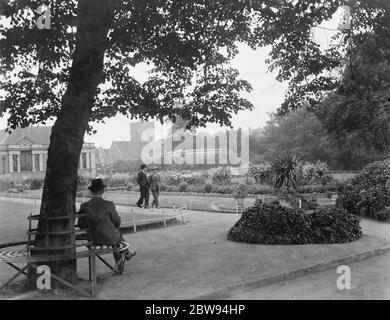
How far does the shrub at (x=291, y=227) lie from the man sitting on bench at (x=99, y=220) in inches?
166

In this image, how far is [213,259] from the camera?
863 cm

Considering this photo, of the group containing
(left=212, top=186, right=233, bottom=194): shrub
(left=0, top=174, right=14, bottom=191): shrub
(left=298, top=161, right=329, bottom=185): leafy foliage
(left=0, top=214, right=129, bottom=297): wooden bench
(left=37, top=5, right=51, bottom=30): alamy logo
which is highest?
(left=37, top=5, right=51, bottom=30): alamy logo

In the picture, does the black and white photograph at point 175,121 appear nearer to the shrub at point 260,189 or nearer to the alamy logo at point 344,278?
the alamy logo at point 344,278

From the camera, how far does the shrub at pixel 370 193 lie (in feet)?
49.2

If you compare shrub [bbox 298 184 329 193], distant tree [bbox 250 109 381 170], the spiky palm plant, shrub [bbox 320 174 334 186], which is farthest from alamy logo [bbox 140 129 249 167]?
the spiky palm plant

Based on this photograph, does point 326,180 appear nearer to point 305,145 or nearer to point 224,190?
point 224,190

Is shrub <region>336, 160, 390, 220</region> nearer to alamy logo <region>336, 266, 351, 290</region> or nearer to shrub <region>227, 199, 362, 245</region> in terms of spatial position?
shrub <region>227, 199, 362, 245</region>

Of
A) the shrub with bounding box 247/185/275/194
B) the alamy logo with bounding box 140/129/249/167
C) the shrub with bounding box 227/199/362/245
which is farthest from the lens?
the alamy logo with bounding box 140/129/249/167

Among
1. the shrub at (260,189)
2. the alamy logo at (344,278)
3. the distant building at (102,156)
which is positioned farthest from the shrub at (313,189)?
the distant building at (102,156)

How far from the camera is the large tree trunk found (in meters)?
6.73

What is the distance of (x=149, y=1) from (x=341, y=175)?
26.3m

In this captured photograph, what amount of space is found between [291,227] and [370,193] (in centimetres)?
594

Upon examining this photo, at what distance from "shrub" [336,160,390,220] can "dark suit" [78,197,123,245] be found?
10.1 meters
